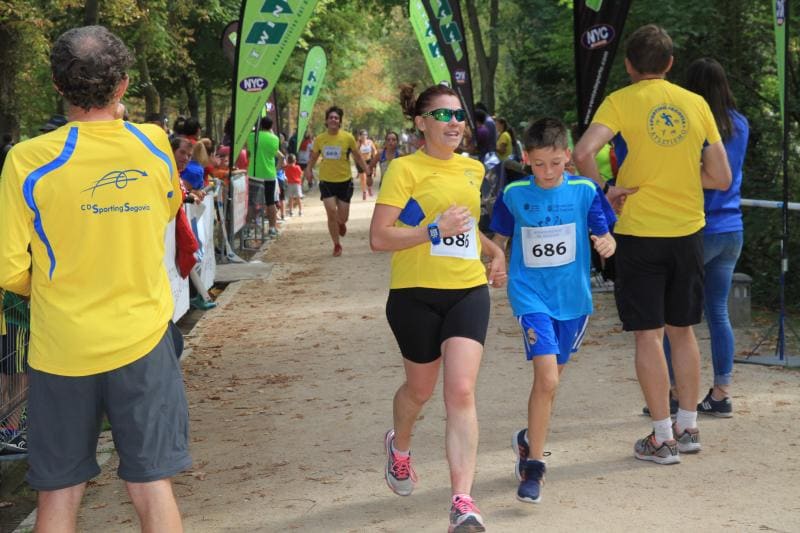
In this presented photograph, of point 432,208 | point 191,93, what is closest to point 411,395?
point 432,208

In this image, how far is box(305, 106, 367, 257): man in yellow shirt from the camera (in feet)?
56.5

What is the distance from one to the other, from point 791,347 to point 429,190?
17.2 ft

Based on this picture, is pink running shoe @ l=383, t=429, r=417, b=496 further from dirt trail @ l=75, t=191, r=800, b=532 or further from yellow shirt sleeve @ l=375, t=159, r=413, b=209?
yellow shirt sleeve @ l=375, t=159, r=413, b=209

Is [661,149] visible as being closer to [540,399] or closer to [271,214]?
[540,399]

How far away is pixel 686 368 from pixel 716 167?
1.05 metres

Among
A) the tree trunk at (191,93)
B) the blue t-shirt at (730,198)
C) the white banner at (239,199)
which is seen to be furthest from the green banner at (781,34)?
the tree trunk at (191,93)

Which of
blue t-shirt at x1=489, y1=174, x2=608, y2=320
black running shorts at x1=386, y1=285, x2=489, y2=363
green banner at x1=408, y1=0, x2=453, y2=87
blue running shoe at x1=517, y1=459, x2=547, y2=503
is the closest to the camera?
black running shorts at x1=386, y1=285, x2=489, y2=363

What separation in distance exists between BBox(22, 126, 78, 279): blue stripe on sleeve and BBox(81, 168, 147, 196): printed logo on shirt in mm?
113

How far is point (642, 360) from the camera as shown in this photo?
640cm

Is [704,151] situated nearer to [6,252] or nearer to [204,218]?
[6,252]

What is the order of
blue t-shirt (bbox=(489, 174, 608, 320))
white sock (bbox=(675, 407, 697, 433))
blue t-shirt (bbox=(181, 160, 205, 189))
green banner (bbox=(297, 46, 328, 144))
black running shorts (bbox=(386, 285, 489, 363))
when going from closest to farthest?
black running shorts (bbox=(386, 285, 489, 363))
blue t-shirt (bbox=(489, 174, 608, 320))
white sock (bbox=(675, 407, 697, 433))
blue t-shirt (bbox=(181, 160, 205, 189))
green banner (bbox=(297, 46, 328, 144))

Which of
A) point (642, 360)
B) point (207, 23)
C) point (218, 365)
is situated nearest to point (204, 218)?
point (218, 365)

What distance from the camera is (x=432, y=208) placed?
5.37 meters

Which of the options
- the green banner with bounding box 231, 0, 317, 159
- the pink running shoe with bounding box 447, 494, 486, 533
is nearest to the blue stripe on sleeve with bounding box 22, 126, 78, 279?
the pink running shoe with bounding box 447, 494, 486, 533
